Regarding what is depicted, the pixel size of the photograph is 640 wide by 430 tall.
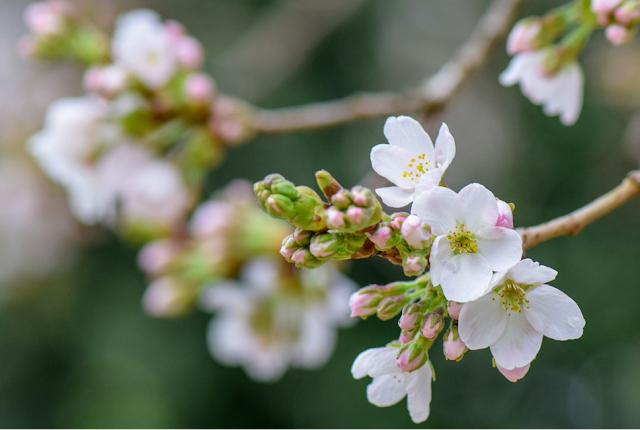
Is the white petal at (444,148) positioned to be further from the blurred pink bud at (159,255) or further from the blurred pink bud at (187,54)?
the blurred pink bud at (159,255)

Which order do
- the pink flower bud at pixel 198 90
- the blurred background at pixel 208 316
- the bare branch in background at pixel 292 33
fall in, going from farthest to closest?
the blurred background at pixel 208 316, the bare branch in background at pixel 292 33, the pink flower bud at pixel 198 90

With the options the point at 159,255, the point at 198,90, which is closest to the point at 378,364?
the point at 198,90

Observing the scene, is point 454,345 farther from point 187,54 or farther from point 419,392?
point 187,54

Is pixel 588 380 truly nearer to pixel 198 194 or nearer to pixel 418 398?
pixel 198 194

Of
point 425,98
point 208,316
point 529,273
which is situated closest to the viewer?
point 529,273

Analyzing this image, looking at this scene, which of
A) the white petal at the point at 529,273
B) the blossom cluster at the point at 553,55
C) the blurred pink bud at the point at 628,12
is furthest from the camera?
the blossom cluster at the point at 553,55

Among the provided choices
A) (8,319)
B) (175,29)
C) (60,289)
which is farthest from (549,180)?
(8,319)

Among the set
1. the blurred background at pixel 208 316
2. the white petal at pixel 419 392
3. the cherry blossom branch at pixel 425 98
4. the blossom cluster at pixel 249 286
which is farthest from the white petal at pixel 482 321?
the blurred background at pixel 208 316
